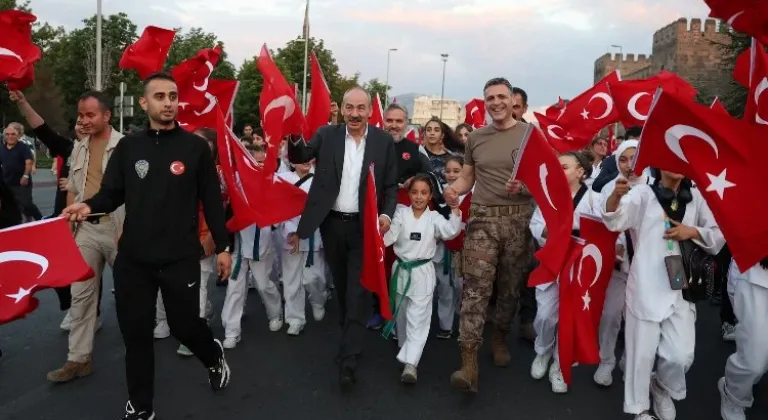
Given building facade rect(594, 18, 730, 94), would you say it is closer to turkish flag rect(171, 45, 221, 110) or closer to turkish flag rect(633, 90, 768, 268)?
turkish flag rect(171, 45, 221, 110)

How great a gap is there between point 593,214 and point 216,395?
2.98 m

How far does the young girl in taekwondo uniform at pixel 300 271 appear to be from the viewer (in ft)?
20.5

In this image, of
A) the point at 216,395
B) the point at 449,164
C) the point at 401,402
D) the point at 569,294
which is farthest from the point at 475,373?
the point at 449,164

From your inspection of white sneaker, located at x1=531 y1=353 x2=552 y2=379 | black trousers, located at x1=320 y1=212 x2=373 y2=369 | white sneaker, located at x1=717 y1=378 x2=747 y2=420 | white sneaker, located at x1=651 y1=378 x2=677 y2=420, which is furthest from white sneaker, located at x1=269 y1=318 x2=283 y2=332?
white sneaker, located at x1=717 y1=378 x2=747 y2=420

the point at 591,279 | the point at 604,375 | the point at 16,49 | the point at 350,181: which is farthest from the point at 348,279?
the point at 16,49

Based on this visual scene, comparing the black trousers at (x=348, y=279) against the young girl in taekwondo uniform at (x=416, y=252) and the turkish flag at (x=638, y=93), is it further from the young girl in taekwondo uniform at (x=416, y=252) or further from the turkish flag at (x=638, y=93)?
the turkish flag at (x=638, y=93)

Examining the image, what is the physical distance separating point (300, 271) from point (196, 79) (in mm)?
2444

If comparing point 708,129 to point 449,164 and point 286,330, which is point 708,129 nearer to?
point 449,164

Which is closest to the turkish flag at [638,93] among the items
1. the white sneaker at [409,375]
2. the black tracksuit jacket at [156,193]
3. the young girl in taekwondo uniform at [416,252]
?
the young girl in taekwondo uniform at [416,252]

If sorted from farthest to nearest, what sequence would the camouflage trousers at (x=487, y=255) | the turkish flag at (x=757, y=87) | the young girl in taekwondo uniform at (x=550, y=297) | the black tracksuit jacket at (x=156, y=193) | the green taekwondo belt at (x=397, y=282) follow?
the green taekwondo belt at (x=397, y=282) → the young girl in taekwondo uniform at (x=550, y=297) → the camouflage trousers at (x=487, y=255) → the black tracksuit jacket at (x=156, y=193) → the turkish flag at (x=757, y=87)

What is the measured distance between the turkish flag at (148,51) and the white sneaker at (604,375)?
5020 mm

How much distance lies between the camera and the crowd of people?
3.97 meters

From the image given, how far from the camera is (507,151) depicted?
16.3 ft

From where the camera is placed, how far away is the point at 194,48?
48.0 metres
